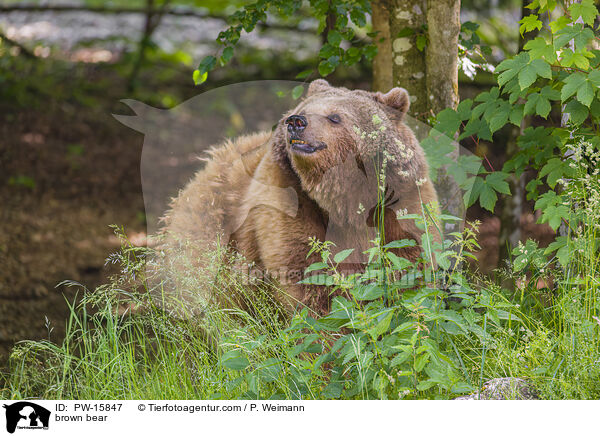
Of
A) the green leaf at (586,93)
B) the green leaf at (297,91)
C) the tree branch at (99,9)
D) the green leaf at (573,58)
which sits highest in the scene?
the tree branch at (99,9)

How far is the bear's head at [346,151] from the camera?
3.12 metres

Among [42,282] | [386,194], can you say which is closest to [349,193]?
[386,194]

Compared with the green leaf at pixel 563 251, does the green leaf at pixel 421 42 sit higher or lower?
higher

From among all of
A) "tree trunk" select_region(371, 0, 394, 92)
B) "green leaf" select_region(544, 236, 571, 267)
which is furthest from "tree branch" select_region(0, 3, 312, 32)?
"green leaf" select_region(544, 236, 571, 267)

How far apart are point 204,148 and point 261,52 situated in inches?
84.3

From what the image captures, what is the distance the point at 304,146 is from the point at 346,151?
0.25 m

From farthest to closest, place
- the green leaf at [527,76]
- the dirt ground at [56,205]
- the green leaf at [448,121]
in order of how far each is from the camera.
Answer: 1. the dirt ground at [56,205]
2. the green leaf at [448,121]
3. the green leaf at [527,76]

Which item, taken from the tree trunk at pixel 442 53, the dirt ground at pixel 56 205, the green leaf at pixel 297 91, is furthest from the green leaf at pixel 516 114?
the dirt ground at pixel 56 205

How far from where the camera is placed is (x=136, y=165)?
6277mm

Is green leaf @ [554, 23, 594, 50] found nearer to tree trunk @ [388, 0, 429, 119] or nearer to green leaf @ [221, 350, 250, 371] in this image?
tree trunk @ [388, 0, 429, 119]

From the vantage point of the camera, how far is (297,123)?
10.00 ft
